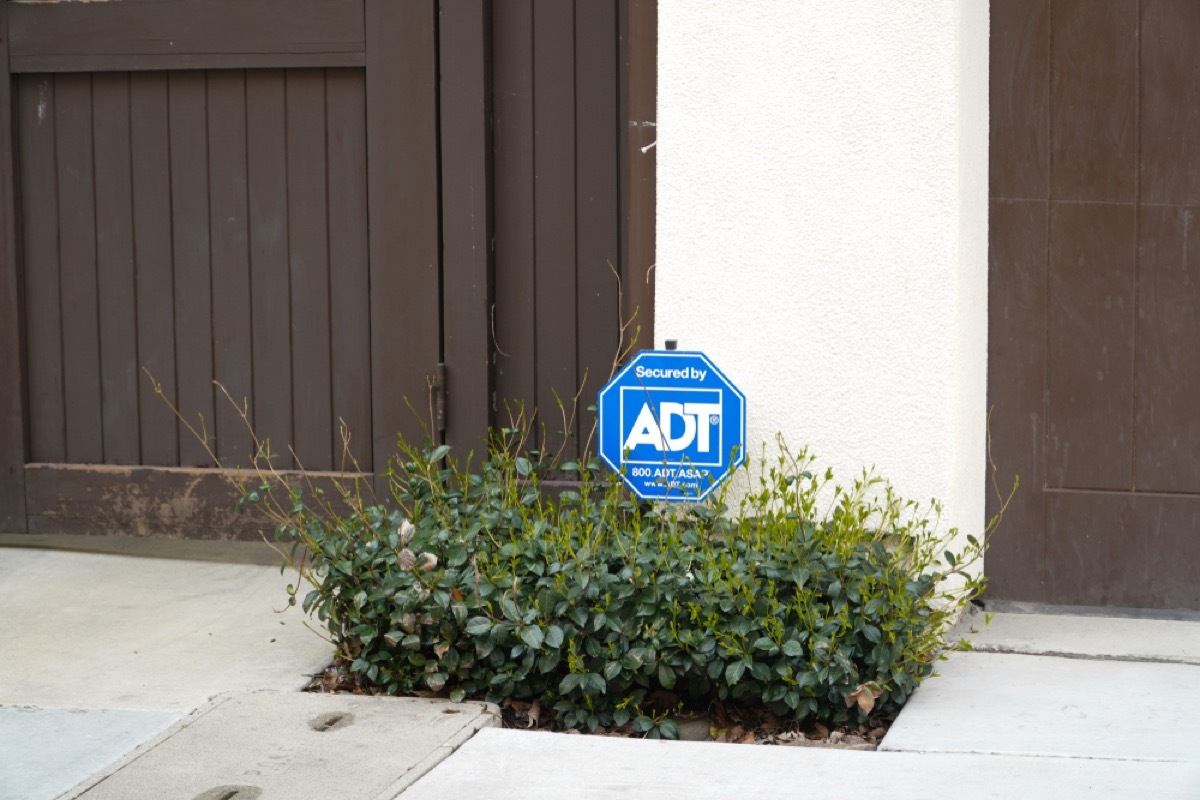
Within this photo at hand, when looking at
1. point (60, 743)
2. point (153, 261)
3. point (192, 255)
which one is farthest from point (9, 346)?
point (60, 743)

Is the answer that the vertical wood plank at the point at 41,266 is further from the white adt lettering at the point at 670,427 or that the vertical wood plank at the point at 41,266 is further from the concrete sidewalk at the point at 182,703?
the white adt lettering at the point at 670,427

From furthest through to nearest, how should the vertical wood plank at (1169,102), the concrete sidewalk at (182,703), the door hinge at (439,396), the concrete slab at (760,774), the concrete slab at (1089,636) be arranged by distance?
the door hinge at (439,396)
the vertical wood plank at (1169,102)
the concrete slab at (1089,636)
the concrete sidewalk at (182,703)
the concrete slab at (760,774)

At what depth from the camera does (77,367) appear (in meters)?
5.55

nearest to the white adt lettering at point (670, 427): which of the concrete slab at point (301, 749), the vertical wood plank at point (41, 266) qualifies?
the concrete slab at point (301, 749)

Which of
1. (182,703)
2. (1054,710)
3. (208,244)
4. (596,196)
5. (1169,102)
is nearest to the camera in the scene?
(1054,710)

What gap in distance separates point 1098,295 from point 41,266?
3.64m

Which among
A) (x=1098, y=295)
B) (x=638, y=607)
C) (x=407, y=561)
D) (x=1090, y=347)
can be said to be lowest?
(x=638, y=607)

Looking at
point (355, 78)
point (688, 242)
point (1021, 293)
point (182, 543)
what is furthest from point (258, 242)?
point (1021, 293)

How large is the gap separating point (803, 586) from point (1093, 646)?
1047 millimetres

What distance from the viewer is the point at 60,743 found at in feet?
12.3

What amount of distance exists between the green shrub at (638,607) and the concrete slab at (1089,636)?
0.89ft

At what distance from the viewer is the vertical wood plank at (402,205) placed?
510 centimetres

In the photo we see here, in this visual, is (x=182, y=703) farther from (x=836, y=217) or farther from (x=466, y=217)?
(x=836, y=217)

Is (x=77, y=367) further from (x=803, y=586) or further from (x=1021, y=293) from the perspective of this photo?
(x=1021, y=293)
